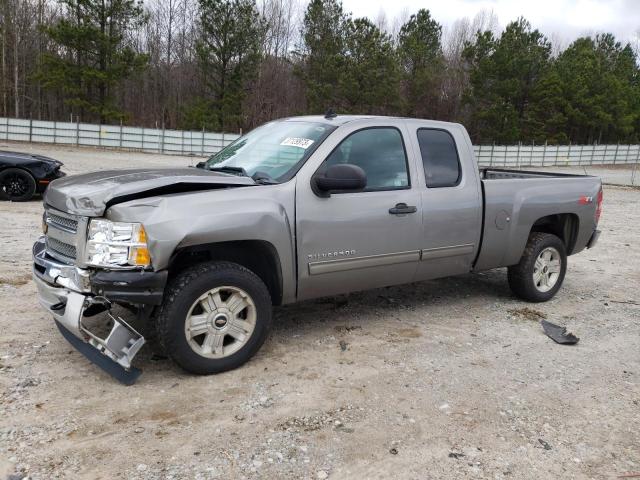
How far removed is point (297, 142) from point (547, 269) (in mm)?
3207

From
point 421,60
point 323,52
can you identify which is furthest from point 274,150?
point 421,60

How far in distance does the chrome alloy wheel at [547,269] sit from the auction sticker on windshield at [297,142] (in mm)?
2908

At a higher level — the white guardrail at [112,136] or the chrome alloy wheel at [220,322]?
the white guardrail at [112,136]

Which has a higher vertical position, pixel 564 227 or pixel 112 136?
pixel 112 136

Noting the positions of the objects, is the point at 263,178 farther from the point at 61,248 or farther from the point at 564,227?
the point at 564,227

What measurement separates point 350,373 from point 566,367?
1717 millimetres

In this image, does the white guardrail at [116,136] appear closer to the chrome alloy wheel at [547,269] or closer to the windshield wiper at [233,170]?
the chrome alloy wheel at [547,269]

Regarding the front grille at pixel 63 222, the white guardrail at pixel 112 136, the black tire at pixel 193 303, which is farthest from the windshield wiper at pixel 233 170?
the white guardrail at pixel 112 136

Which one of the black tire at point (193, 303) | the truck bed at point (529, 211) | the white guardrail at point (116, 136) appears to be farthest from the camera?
the white guardrail at point (116, 136)

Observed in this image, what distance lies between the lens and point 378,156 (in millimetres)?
4598

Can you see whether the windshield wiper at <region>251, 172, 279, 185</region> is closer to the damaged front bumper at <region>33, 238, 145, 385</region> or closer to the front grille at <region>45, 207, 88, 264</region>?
the front grille at <region>45, 207, 88, 264</region>

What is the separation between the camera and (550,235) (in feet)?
19.2

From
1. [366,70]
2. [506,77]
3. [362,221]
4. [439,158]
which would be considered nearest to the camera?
[362,221]

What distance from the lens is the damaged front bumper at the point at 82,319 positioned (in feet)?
11.2
